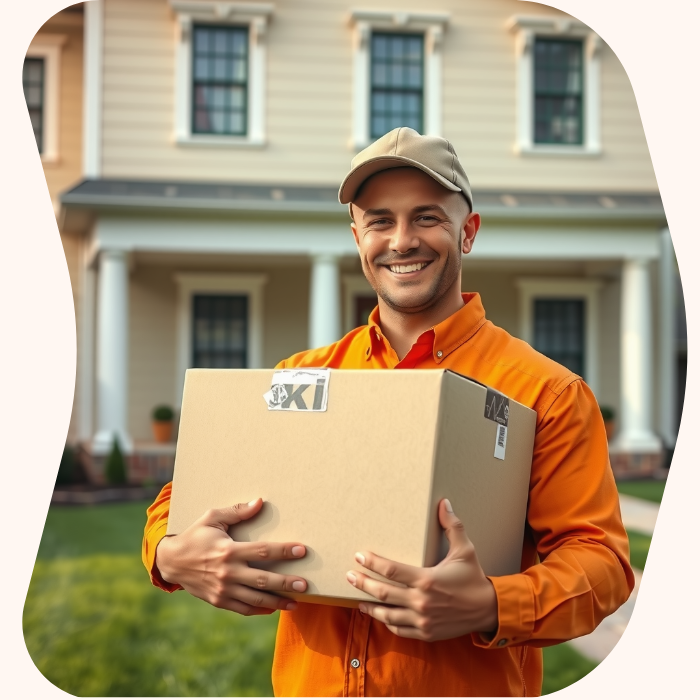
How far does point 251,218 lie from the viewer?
4.68 m

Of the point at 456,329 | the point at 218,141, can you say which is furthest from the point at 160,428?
the point at 456,329

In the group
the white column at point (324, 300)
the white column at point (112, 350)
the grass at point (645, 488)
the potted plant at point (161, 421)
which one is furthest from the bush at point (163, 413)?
the grass at point (645, 488)

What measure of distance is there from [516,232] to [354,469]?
8.22 feet

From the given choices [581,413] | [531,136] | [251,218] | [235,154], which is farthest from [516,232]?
[581,413]

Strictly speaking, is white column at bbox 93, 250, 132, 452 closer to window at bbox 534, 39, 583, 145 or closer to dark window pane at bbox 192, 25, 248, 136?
dark window pane at bbox 192, 25, 248, 136

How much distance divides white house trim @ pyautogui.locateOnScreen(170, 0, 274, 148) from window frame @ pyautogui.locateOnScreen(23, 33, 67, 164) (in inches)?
16.0

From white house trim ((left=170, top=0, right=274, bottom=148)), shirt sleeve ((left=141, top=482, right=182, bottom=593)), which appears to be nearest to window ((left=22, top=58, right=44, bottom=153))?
white house trim ((left=170, top=0, right=274, bottom=148))

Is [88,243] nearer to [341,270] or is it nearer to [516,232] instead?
[341,270]

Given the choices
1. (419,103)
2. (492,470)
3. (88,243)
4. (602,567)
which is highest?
(419,103)

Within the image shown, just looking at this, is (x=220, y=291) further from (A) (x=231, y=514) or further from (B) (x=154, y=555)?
(A) (x=231, y=514)

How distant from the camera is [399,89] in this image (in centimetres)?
321

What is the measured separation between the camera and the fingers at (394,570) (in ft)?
3.65

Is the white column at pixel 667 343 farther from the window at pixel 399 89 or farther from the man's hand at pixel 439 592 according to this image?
the man's hand at pixel 439 592

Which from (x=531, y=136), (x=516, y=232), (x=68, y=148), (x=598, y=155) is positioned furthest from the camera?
(x=516, y=232)
